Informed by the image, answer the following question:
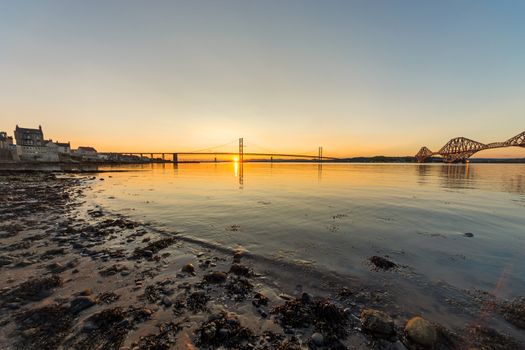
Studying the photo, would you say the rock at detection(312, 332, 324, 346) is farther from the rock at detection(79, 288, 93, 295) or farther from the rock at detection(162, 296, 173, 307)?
the rock at detection(79, 288, 93, 295)

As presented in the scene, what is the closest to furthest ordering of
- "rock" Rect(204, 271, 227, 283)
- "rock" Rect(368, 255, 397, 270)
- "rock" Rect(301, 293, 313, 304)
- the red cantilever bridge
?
"rock" Rect(301, 293, 313, 304)
"rock" Rect(204, 271, 227, 283)
"rock" Rect(368, 255, 397, 270)
the red cantilever bridge

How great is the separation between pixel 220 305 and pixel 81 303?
3.16 meters

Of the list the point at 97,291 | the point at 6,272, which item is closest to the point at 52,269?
the point at 6,272

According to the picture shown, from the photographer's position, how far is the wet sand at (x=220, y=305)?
4375 mm

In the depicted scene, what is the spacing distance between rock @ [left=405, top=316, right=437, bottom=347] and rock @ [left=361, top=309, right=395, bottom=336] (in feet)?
1.01

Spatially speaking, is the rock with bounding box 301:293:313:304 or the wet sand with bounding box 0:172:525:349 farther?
the rock with bounding box 301:293:313:304

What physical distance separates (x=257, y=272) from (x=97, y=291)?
432 centimetres

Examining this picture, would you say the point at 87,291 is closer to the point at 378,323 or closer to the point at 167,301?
the point at 167,301

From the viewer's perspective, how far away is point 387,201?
2091 cm

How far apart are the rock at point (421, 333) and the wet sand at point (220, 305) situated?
2cm

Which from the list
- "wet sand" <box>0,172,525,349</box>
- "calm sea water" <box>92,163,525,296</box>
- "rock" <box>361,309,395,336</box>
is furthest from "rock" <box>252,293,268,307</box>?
"calm sea water" <box>92,163,525,296</box>

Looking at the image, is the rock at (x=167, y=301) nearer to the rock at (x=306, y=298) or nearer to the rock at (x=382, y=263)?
the rock at (x=306, y=298)

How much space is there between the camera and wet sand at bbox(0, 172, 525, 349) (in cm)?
438

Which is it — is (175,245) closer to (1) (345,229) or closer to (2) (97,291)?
(2) (97,291)
